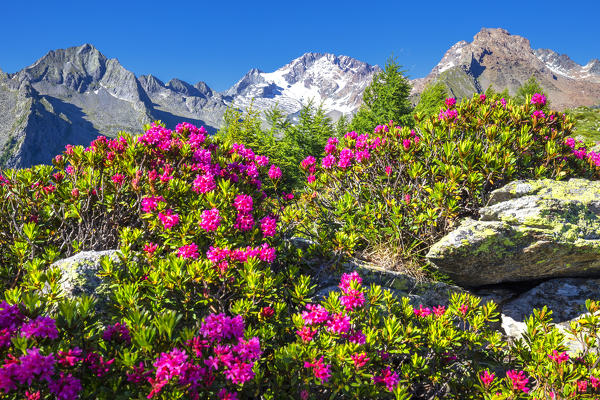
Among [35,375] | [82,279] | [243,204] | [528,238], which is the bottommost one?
[35,375]

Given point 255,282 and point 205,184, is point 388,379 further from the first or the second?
point 205,184

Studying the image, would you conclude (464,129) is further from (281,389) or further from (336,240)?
(281,389)

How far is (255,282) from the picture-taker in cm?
335

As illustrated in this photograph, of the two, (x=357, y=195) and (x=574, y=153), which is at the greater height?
(x=574, y=153)

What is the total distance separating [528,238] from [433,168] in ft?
6.16

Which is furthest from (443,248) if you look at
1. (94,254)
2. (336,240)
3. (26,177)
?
(26,177)

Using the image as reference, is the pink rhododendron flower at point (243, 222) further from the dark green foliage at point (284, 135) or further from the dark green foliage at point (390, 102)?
the dark green foliage at point (390, 102)

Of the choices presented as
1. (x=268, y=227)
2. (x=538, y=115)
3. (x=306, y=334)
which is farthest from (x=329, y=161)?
(x=538, y=115)

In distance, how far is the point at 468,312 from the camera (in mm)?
3990

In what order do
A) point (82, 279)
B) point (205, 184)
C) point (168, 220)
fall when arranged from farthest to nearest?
point (205, 184), point (168, 220), point (82, 279)

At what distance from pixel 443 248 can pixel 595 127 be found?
46.2m

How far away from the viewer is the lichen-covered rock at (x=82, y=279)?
3410mm

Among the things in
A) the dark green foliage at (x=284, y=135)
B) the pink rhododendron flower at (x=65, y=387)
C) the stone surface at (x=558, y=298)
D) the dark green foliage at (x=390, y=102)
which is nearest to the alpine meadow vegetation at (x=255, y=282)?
the pink rhododendron flower at (x=65, y=387)

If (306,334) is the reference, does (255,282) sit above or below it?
above
